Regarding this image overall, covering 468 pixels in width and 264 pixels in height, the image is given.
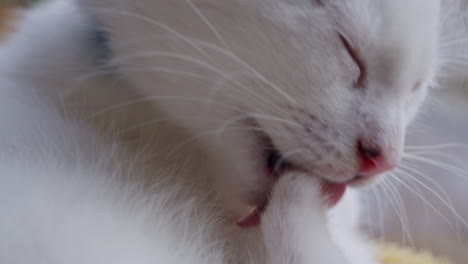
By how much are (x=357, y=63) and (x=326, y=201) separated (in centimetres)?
21

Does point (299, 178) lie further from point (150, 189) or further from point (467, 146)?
point (467, 146)

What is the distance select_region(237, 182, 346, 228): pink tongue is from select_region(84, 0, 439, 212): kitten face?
0.23 ft

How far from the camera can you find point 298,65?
0.57 m

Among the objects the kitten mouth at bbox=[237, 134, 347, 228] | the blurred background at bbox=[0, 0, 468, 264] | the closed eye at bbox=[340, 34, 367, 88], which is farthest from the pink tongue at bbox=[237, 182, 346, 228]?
the blurred background at bbox=[0, 0, 468, 264]

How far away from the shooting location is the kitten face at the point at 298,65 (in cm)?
57

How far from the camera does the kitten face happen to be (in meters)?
0.57

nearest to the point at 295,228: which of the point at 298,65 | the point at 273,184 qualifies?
the point at 273,184

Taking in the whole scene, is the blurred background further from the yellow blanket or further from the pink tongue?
the pink tongue

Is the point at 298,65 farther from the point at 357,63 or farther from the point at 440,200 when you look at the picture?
the point at 440,200

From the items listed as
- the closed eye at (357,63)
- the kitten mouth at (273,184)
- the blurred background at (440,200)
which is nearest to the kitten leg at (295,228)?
the kitten mouth at (273,184)

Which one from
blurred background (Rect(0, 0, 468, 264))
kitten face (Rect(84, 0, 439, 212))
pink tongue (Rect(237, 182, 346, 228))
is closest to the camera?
kitten face (Rect(84, 0, 439, 212))

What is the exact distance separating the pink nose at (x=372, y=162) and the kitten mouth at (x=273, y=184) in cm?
7

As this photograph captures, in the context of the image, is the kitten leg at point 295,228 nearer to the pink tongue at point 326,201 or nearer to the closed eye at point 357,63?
the pink tongue at point 326,201

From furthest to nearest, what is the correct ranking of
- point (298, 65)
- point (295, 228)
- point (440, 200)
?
point (440, 200)
point (295, 228)
point (298, 65)
